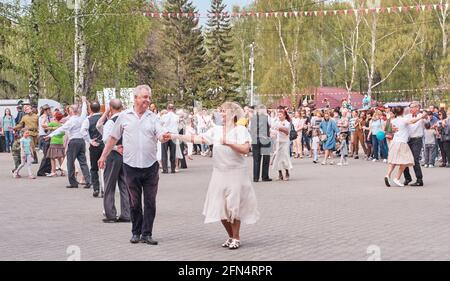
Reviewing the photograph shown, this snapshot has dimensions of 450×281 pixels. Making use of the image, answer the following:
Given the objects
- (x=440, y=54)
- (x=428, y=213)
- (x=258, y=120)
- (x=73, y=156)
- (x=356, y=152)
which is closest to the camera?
(x=428, y=213)

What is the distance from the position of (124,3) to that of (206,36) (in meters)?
36.0

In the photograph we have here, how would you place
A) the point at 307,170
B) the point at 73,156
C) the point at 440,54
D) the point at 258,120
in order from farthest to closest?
the point at 440,54 < the point at 307,170 < the point at 258,120 < the point at 73,156

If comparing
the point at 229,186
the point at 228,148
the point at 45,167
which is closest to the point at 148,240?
the point at 229,186

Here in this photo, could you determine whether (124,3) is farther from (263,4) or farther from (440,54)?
(440,54)

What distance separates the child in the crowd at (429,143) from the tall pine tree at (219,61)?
43.1m

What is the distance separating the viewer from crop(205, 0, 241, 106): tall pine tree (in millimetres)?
69188

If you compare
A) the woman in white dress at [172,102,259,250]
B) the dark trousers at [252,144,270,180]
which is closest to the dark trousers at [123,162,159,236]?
the woman in white dress at [172,102,259,250]

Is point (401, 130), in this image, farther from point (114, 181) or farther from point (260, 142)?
point (114, 181)

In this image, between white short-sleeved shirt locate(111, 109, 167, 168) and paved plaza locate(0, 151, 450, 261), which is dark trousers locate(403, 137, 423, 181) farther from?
white short-sleeved shirt locate(111, 109, 167, 168)

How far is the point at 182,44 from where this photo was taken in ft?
255

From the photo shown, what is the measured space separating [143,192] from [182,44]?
6870 centimetres

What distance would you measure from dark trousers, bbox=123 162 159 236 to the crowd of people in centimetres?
1

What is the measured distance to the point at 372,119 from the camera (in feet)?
94.2

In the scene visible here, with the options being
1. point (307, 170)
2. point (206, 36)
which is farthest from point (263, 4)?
point (307, 170)
